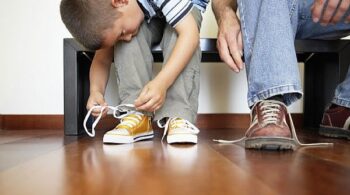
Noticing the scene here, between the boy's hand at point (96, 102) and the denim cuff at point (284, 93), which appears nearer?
the denim cuff at point (284, 93)

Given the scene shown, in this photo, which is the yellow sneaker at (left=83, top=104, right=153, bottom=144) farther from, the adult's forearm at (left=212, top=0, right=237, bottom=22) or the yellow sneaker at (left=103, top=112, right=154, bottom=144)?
the adult's forearm at (left=212, top=0, right=237, bottom=22)

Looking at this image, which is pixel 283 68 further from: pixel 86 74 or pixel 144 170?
pixel 86 74

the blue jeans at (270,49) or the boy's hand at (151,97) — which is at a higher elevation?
the blue jeans at (270,49)

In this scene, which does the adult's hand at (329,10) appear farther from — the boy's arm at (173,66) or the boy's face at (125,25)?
the boy's face at (125,25)

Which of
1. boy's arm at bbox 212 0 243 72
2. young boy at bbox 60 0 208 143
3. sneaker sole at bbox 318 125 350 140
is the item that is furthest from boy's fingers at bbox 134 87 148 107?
sneaker sole at bbox 318 125 350 140

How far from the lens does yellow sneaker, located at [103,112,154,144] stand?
0.87 m

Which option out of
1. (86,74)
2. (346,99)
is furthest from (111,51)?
(346,99)

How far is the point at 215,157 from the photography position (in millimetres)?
643

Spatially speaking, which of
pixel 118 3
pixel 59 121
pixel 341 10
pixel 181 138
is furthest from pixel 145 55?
pixel 59 121

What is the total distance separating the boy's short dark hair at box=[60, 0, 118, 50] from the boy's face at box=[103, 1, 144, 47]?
0.01m

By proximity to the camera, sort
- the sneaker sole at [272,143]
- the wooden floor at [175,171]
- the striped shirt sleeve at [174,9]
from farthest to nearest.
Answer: the striped shirt sleeve at [174,9] → the sneaker sole at [272,143] → the wooden floor at [175,171]

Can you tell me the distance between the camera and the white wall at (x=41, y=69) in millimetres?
1457

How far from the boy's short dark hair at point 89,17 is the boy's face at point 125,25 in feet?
0.05

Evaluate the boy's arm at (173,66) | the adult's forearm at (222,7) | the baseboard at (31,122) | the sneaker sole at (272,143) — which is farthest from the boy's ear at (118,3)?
the baseboard at (31,122)
